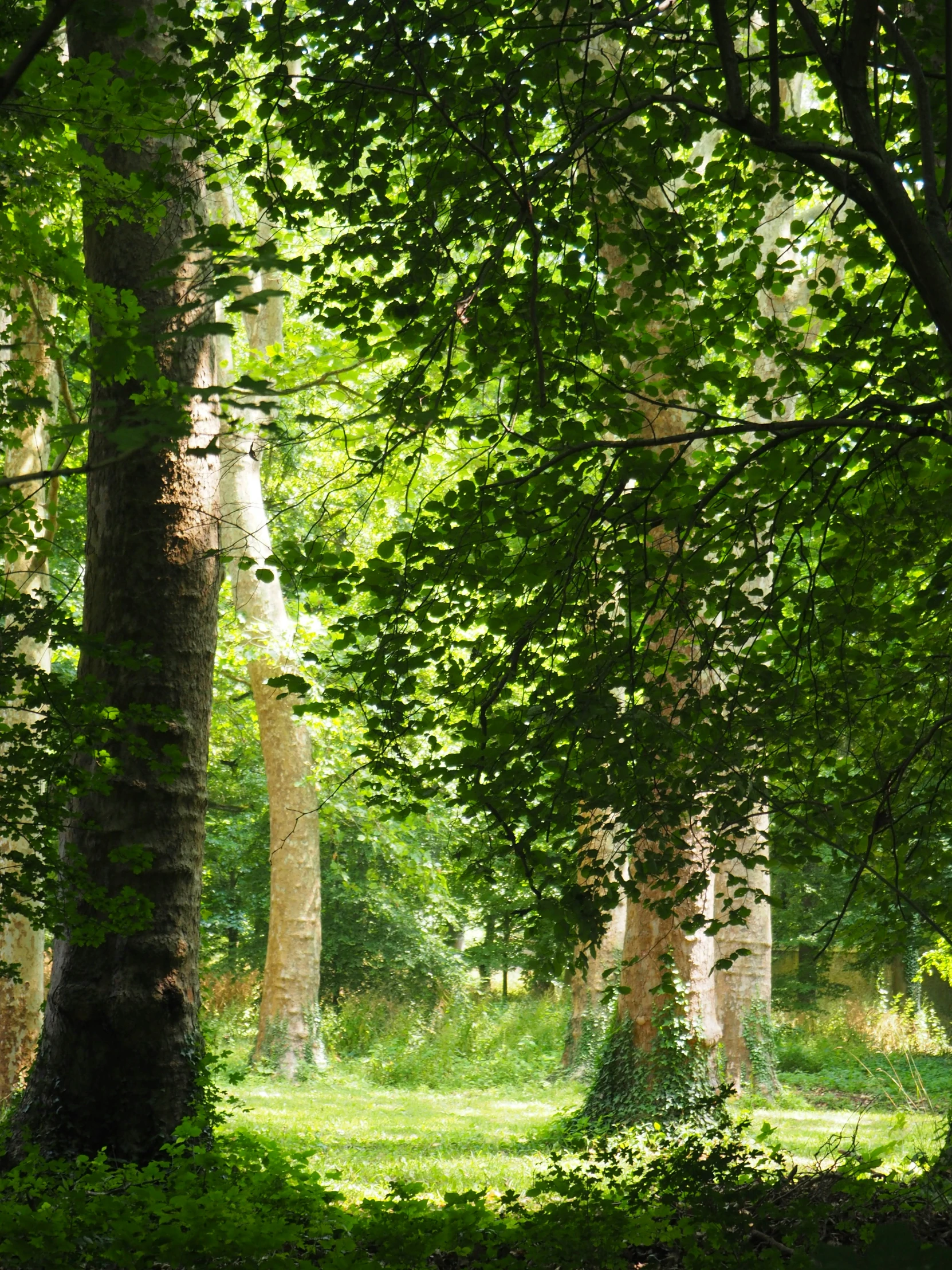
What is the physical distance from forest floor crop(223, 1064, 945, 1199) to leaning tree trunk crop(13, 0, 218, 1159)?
607 mm

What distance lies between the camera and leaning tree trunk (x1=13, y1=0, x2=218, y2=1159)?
491 centimetres

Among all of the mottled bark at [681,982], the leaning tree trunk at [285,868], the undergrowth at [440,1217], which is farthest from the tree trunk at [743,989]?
the undergrowth at [440,1217]

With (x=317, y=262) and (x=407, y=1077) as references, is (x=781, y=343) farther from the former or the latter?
(x=407, y=1077)

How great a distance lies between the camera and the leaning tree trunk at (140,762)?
16.1 feet

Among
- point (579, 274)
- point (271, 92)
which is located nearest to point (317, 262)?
point (271, 92)

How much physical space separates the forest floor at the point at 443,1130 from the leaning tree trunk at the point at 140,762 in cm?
61

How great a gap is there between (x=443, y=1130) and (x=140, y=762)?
695 centimetres

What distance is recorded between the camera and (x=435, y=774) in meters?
4.58

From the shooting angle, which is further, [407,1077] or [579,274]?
[407,1077]

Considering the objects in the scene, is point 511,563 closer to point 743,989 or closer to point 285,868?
point 743,989

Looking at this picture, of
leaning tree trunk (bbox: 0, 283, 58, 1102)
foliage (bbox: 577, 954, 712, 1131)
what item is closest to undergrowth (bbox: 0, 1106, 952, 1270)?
foliage (bbox: 577, 954, 712, 1131)

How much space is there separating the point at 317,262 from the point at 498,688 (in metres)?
2.24

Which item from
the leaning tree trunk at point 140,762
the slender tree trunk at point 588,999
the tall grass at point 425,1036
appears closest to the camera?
the leaning tree trunk at point 140,762

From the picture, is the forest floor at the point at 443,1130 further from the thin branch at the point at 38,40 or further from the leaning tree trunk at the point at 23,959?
the thin branch at the point at 38,40
